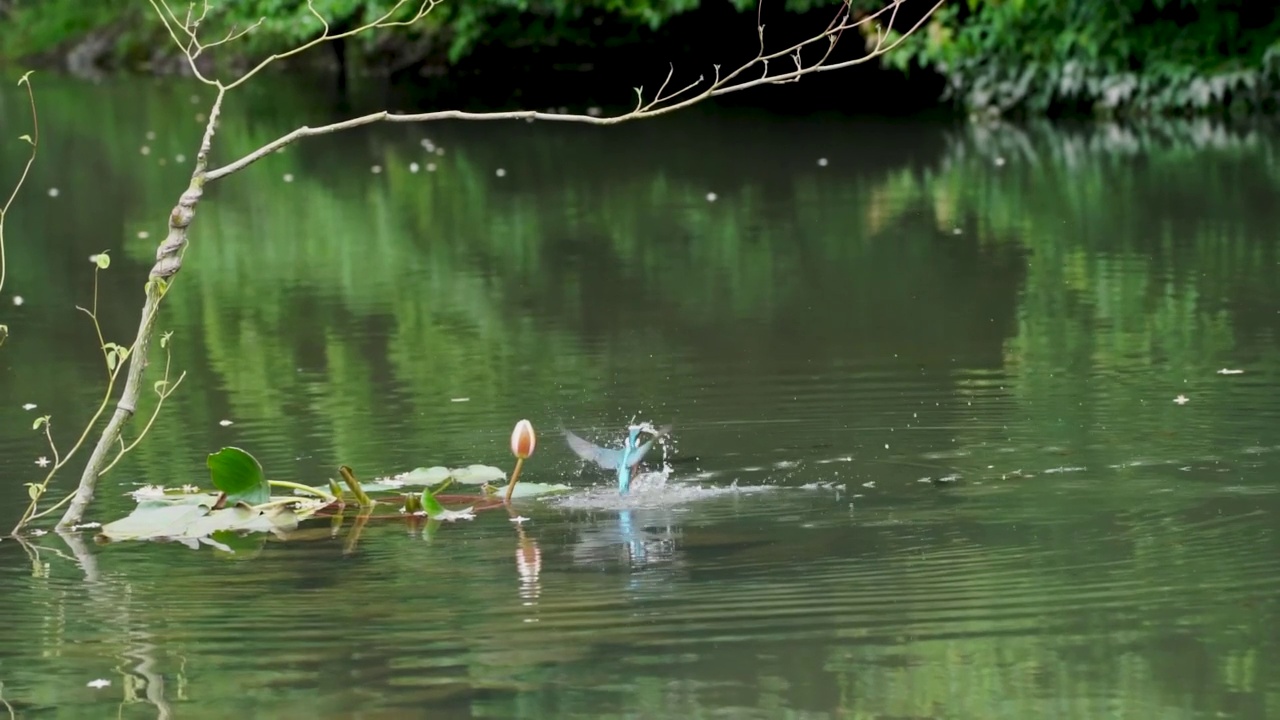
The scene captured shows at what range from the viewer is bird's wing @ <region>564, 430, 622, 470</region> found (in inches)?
244

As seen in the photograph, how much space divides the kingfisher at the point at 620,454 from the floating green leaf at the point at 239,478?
0.93m

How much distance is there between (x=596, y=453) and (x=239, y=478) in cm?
107

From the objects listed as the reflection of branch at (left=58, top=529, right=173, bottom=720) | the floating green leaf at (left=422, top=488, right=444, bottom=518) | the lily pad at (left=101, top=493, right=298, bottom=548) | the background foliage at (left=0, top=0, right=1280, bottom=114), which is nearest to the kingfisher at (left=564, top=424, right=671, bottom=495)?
the floating green leaf at (left=422, top=488, right=444, bottom=518)

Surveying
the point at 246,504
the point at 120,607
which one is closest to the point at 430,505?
the point at 246,504

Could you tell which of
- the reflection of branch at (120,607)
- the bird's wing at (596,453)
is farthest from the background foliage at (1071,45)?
the reflection of branch at (120,607)

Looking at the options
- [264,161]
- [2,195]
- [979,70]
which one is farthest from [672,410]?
[979,70]

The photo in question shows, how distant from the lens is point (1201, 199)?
1307 cm

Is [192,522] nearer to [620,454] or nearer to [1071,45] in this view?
[620,454]

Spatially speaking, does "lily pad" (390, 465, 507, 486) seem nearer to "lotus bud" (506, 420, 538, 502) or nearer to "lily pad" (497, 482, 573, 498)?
"lily pad" (497, 482, 573, 498)

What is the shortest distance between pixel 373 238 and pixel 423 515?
23.3 feet

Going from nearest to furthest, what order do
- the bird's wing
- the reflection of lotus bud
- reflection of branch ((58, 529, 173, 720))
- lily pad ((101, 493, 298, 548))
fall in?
reflection of branch ((58, 529, 173, 720)) → lily pad ((101, 493, 298, 548)) → the reflection of lotus bud → the bird's wing

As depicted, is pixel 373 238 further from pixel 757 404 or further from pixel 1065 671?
pixel 1065 671

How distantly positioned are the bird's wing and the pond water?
0.08 m

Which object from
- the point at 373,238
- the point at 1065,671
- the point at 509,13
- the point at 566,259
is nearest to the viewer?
the point at 1065,671
